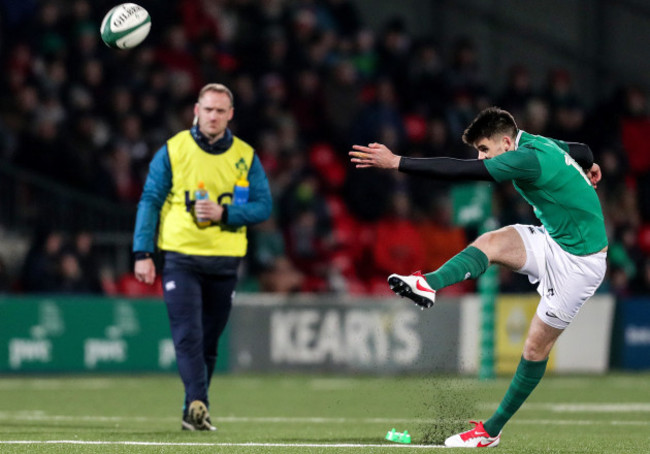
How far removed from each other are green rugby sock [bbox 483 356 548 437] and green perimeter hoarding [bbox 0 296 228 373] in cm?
955

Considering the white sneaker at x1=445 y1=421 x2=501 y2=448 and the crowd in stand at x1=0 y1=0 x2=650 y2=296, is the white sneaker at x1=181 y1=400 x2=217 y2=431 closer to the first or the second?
the white sneaker at x1=445 y1=421 x2=501 y2=448

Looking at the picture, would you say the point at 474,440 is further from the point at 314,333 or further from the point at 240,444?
the point at 314,333

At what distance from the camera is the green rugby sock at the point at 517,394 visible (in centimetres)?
841

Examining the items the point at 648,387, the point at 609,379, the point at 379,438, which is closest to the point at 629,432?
the point at 379,438

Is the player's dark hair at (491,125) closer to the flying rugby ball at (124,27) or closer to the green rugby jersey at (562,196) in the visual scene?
the green rugby jersey at (562,196)

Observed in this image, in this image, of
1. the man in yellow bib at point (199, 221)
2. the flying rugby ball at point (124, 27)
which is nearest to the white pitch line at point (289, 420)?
the man in yellow bib at point (199, 221)

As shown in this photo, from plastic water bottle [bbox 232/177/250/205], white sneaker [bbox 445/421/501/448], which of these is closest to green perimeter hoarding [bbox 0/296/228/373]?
plastic water bottle [bbox 232/177/250/205]

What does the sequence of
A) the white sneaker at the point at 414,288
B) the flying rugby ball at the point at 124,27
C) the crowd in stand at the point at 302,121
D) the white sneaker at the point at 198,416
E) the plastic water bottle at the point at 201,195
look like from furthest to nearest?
the crowd in stand at the point at 302,121 → the flying rugby ball at the point at 124,27 → the plastic water bottle at the point at 201,195 → the white sneaker at the point at 198,416 → the white sneaker at the point at 414,288

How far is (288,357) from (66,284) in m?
3.15

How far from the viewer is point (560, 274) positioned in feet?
27.5

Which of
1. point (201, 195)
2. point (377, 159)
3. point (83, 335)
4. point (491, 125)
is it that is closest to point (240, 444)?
point (377, 159)

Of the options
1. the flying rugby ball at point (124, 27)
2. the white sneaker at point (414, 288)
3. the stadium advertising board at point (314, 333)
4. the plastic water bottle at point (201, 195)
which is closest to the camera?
the white sneaker at point (414, 288)

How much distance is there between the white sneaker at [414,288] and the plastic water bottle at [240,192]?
2.65 m

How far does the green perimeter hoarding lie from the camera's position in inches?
661
